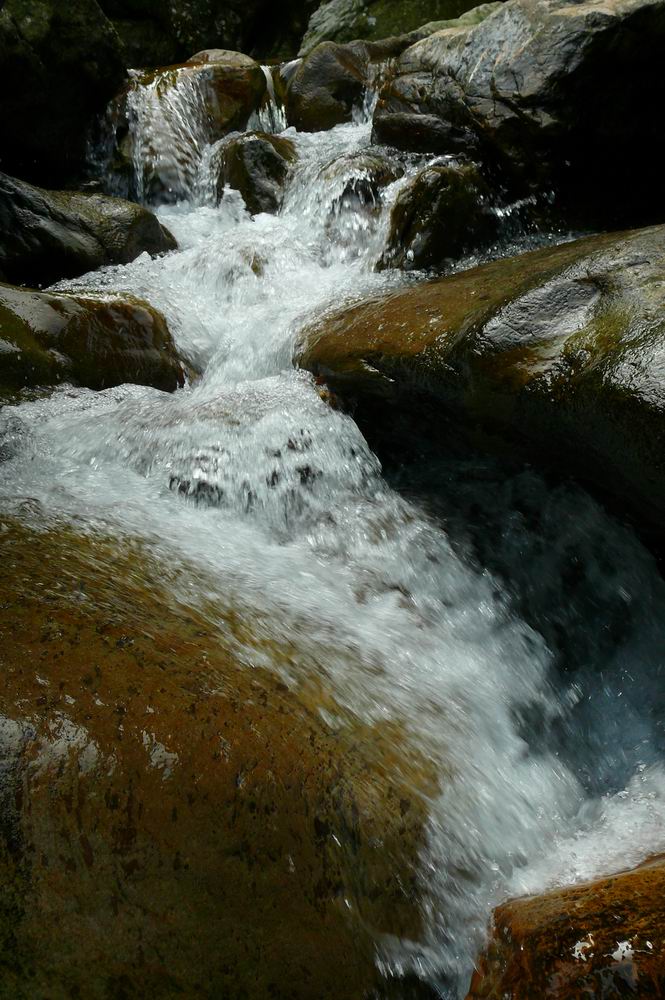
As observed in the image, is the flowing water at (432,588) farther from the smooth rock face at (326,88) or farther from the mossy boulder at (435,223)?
the smooth rock face at (326,88)

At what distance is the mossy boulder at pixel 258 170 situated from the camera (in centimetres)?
799

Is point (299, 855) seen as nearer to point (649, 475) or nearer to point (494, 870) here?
point (494, 870)

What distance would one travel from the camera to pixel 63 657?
2055mm

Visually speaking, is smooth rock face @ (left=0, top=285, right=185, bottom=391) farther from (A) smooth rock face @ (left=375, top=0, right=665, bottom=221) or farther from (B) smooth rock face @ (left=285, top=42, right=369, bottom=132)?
(B) smooth rock face @ (left=285, top=42, right=369, bottom=132)

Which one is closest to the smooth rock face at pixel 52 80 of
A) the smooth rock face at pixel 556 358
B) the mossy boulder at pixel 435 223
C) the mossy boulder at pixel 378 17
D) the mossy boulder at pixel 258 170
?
the mossy boulder at pixel 258 170

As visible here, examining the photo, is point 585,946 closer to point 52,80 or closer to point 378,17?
point 52,80

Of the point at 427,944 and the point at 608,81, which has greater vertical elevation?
the point at 608,81

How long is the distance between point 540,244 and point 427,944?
551 cm

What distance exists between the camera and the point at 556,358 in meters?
3.30

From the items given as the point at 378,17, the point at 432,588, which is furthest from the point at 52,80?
the point at 432,588

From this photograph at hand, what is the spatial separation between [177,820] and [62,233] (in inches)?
224

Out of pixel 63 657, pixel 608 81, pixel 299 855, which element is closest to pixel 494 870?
pixel 299 855

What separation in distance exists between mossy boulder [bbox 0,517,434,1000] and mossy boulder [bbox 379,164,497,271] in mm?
4422

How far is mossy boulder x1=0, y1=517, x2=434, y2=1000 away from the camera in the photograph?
1731mm
